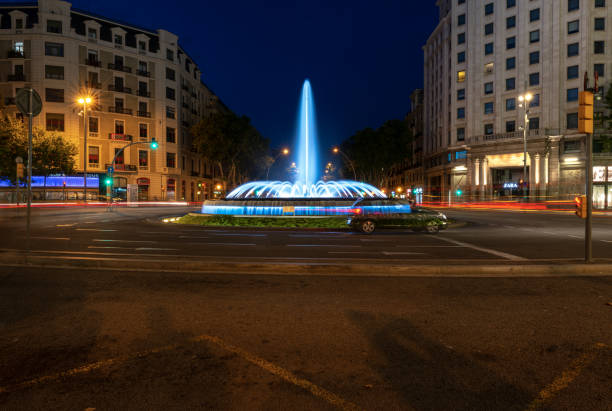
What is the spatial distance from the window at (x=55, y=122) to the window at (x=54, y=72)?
4781mm

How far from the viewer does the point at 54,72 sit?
48719 millimetres

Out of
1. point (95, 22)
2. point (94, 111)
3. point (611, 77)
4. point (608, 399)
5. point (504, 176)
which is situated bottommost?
point (608, 399)

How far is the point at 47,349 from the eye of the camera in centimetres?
400

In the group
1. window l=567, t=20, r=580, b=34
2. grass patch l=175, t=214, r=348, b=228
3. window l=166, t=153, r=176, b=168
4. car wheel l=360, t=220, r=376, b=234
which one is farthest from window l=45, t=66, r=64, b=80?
window l=567, t=20, r=580, b=34

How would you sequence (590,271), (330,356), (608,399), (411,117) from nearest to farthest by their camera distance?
(608,399) < (330,356) < (590,271) < (411,117)

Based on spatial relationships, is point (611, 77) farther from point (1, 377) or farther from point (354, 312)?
point (1, 377)

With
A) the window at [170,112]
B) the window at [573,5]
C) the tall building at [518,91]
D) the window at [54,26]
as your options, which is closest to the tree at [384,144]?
the tall building at [518,91]

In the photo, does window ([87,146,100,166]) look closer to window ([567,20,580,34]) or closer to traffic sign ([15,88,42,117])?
traffic sign ([15,88,42,117])

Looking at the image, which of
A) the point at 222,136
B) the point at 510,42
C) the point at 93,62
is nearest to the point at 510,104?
the point at 510,42

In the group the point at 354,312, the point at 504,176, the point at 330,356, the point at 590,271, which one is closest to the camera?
the point at 330,356

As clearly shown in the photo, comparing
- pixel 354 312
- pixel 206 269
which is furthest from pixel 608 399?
pixel 206 269

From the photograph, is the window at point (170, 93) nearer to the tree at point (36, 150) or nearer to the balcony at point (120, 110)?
the balcony at point (120, 110)

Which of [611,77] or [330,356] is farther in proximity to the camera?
[611,77]

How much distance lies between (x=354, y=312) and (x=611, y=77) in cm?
6068
